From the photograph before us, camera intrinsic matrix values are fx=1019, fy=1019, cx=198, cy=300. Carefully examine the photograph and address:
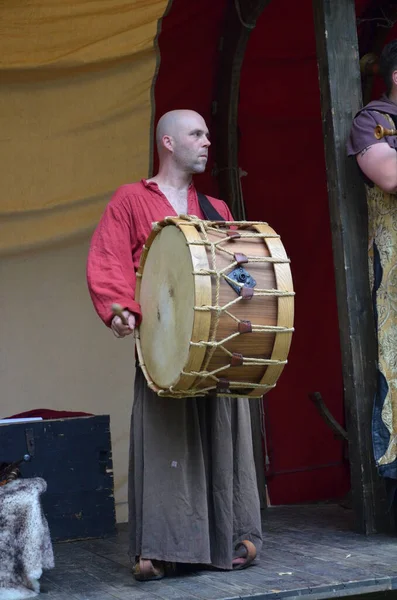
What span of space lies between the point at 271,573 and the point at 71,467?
1222 mm

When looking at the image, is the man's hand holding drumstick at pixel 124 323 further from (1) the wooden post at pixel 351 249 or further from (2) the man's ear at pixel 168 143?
(1) the wooden post at pixel 351 249

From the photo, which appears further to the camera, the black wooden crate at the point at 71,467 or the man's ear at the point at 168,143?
the black wooden crate at the point at 71,467

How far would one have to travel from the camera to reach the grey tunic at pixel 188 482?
139 inches

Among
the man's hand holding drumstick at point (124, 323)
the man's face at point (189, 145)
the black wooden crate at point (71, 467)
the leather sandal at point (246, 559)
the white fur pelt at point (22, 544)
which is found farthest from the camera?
the black wooden crate at point (71, 467)

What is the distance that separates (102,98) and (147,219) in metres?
0.96

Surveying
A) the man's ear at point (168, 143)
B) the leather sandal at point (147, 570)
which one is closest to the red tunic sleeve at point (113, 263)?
the man's ear at point (168, 143)

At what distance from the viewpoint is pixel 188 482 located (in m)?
3.58

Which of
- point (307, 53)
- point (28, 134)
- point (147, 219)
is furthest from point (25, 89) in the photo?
point (307, 53)

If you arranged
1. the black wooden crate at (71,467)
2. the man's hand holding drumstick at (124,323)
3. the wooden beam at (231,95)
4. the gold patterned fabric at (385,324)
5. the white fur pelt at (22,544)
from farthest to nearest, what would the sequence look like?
the wooden beam at (231,95) < the black wooden crate at (71,467) < the gold patterned fabric at (385,324) < the man's hand holding drumstick at (124,323) < the white fur pelt at (22,544)

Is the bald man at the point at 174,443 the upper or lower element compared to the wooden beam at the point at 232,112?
lower

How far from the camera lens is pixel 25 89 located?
433cm

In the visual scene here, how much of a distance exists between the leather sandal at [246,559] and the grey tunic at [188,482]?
4 cm

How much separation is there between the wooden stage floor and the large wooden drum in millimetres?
636

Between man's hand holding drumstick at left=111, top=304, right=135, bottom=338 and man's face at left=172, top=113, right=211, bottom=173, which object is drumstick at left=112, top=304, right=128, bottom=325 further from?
man's face at left=172, top=113, right=211, bottom=173
